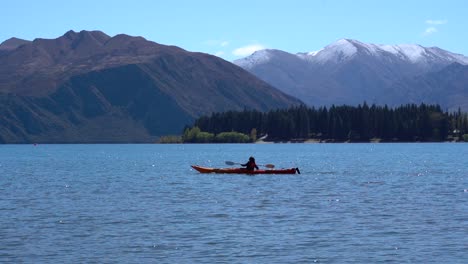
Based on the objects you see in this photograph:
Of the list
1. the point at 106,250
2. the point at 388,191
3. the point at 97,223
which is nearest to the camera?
the point at 106,250

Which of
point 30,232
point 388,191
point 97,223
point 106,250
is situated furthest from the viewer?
point 388,191

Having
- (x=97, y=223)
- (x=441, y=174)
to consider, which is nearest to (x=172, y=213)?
(x=97, y=223)

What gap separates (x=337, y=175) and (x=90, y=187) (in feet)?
116

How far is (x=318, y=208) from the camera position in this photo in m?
61.8

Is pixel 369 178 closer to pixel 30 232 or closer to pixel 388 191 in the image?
pixel 388 191

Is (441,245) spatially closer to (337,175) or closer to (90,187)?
(90,187)

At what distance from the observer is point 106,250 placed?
42.5m

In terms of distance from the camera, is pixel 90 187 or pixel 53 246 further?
pixel 90 187

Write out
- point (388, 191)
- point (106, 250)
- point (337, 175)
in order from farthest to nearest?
point (337, 175), point (388, 191), point (106, 250)

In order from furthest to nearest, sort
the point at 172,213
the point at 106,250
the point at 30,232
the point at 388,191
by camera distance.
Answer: the point at 388,191, the point at 172,213, the point at 30,232, the point at 106,250

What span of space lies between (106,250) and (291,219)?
51.9 ft

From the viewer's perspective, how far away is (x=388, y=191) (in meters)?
78.8

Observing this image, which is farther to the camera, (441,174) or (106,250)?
(441,174)

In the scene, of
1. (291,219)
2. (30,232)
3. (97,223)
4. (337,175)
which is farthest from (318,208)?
(337,175)
